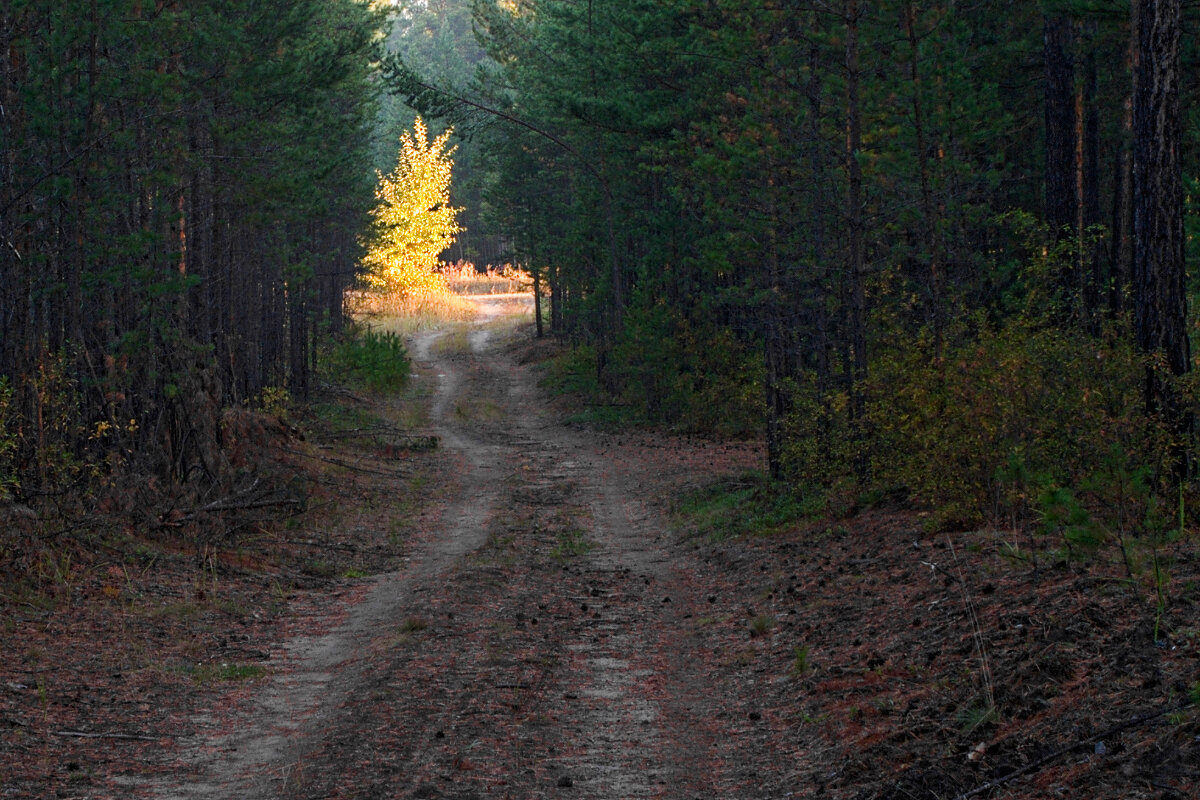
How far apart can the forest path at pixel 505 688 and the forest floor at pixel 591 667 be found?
0.11ft

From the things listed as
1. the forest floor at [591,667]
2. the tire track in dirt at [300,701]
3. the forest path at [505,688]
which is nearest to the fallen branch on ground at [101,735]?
the forest floor at [591,667]

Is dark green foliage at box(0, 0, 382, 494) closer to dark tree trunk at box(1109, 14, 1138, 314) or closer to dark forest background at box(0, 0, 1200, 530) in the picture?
dark forest background at box(0, 0, 1200, 530)

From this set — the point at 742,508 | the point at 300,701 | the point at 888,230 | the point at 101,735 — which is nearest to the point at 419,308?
the point at 888,230

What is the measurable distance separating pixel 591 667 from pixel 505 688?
0.99m

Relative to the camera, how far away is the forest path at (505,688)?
636 cm

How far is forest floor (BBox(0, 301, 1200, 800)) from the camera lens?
19.9ft

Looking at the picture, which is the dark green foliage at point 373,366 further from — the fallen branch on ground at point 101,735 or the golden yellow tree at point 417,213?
the fallen branch on ground at point 101,735

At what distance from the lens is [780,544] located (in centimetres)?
1345

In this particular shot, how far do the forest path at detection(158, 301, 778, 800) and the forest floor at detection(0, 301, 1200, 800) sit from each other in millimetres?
33

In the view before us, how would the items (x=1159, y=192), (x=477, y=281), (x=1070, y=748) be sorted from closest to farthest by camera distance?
(x=1070, y=748), (x=1159, y=192), (x=477, y=281)

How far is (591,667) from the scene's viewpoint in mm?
8852

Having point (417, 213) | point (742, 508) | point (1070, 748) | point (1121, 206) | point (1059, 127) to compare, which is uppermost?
point (417, 213)

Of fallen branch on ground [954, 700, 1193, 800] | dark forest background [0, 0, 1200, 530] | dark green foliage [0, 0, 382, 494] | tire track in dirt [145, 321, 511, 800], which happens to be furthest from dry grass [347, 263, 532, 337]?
fallen branch on ground [954, 700, 1193, 800]

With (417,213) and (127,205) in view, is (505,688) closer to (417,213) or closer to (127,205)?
(127,205)
